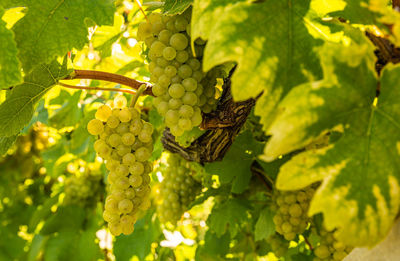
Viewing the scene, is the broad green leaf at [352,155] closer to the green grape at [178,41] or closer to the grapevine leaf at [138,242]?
the green grape at [178,41]

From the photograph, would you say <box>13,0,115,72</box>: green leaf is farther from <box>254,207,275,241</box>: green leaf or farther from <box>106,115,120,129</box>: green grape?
<box>254,207,275,241</box>: green leaf

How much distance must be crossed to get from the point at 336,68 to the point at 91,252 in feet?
6.56

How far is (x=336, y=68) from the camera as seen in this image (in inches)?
25.8

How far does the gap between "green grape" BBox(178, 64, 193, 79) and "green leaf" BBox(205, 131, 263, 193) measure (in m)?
0.61

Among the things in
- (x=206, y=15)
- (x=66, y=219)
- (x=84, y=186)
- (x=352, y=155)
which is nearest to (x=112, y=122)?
(x=206, y=15)

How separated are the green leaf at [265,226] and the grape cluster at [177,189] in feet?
1.11

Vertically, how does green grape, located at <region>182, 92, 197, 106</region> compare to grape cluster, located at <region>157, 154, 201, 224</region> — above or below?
above

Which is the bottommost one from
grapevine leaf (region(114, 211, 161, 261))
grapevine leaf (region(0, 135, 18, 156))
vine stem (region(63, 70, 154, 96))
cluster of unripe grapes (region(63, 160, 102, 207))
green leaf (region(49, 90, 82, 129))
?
cluster of unripe grapes (region(63, 160, 102, 207))

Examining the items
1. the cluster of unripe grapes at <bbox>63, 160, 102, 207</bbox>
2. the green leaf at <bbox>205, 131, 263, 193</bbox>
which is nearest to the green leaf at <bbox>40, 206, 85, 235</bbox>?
the cluster of unripe grapes at <bbox>63, 160, 102, 207</bbox>

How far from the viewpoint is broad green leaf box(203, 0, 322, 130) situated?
67 centimetres

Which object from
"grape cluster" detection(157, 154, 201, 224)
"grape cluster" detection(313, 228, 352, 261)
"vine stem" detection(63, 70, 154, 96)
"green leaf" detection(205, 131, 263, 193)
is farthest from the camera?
"grape cluster" detection(157, 154, 201, 224)

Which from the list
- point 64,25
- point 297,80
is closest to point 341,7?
point 297,80

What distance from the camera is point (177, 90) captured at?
3.11 ft

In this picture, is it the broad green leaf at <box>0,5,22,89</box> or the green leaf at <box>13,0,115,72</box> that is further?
the green leaf at <box>13,0,115,72</box>
